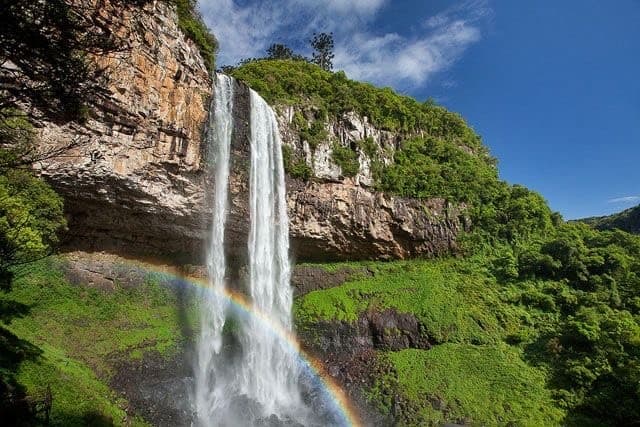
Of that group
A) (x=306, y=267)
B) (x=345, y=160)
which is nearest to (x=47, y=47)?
(x=306, y=267)

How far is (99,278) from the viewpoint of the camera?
20141 millimetres

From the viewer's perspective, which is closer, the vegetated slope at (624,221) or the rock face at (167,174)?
the rock face at (167,174)

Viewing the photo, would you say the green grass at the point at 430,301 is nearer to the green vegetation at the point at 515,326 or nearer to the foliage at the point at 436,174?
the green vegetation at the point at 515,326

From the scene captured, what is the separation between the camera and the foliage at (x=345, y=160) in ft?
88.1

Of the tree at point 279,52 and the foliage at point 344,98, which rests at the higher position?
the tree at point 279,52

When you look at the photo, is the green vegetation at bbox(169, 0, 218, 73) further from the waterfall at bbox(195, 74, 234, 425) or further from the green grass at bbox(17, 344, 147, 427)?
the green grass at bbox(17, 344, 147, 427)

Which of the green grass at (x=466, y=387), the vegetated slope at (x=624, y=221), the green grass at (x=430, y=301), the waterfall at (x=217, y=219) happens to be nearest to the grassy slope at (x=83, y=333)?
the waterfall at (x=217, y=219)

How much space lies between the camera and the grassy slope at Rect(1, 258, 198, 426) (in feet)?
39.0

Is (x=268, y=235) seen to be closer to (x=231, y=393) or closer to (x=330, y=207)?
(x=330, y=207)

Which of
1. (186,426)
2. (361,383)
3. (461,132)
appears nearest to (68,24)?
(186,426)

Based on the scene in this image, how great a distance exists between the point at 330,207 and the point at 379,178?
497 cm

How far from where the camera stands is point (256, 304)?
21.7 metres

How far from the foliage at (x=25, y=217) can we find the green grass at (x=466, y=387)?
50.6 feet

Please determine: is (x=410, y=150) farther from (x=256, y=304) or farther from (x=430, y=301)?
(x=256, y=304)
